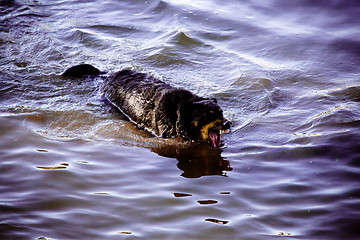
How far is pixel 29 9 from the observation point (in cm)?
1309

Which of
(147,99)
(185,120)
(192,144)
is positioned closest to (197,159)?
(192,144)

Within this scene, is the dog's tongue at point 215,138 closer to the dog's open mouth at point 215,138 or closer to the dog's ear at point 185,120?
the dog's open mouth at point 215,138

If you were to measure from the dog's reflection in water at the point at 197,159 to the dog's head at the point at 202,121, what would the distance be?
0.16 m

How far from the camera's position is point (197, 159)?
19.9 ft

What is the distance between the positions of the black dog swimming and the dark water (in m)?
0.20

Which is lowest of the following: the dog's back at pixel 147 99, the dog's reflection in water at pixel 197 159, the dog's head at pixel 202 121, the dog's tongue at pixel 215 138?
the dog's reflection in water at pixel 197 159

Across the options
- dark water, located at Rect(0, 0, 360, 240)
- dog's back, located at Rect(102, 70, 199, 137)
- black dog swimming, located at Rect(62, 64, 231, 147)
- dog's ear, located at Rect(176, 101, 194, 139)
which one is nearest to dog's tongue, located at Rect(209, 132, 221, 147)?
black dog swimming, located at Rect(62, 64, 231, 147)

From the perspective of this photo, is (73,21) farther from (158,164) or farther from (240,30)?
(158,164)

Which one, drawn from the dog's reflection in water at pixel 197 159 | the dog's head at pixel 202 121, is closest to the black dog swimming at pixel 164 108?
the dog's head at pixel 202 121

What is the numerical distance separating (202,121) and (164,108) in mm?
834

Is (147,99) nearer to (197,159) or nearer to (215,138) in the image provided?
(215,138)

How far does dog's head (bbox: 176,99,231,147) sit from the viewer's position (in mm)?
6156

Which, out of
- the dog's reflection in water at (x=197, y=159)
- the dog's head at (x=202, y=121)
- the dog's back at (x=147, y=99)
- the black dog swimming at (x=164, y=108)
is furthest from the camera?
the dog's back at (x=147, y=99)

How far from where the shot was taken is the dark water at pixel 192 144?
4.43 metres
